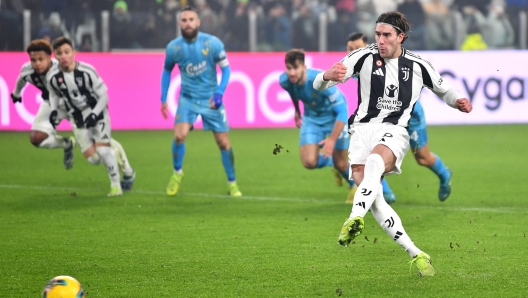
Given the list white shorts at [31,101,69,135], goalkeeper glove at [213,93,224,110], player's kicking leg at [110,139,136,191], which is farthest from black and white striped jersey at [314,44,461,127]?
white shorts at [31,101,69,135]

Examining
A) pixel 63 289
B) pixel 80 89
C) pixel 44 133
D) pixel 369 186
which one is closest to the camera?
pixel 63 289

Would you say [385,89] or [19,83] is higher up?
[385,89]

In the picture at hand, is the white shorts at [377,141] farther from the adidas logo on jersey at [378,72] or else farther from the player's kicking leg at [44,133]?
the player's kicking leg at [44,133]

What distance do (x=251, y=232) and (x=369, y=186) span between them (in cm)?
208

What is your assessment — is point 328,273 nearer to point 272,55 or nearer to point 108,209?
point 108,209

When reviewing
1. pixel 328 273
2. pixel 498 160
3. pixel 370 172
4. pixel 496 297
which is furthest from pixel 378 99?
pixel 498 160

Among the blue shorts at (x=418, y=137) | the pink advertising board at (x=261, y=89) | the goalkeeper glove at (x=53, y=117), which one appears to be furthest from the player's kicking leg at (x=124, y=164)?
the pink advertising board at (x=261, y=89)

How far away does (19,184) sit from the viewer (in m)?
10.7

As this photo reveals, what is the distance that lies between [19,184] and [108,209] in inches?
90.0

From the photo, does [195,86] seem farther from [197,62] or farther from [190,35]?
[190,35]

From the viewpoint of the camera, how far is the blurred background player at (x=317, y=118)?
8945mm

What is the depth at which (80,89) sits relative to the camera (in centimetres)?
970

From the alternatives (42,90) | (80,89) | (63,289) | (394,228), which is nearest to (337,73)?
(394,228)

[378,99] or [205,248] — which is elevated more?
[378,99]
